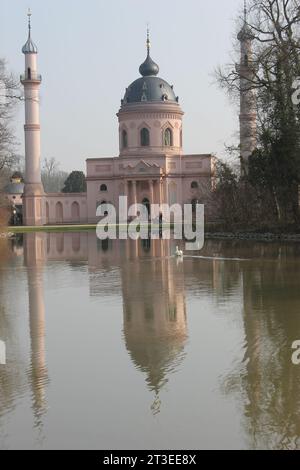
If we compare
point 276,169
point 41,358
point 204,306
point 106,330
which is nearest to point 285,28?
point 276,169

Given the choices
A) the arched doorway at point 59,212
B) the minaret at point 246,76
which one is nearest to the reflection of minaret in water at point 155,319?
the minaret at point 246,76

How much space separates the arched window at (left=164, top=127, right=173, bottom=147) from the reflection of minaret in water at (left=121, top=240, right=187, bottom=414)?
52.6 metres

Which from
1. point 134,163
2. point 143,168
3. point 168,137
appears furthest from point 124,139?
point 143,168

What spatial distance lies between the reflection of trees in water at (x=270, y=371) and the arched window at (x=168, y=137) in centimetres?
5835

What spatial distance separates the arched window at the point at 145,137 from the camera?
72.6 meters

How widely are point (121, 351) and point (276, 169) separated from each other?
24.4 meters

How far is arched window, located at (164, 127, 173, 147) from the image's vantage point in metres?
73.4

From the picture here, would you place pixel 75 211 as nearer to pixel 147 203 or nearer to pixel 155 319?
pixel 147 203

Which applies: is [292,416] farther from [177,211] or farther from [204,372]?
[177,211]

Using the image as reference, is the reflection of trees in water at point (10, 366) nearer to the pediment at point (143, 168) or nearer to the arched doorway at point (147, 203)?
the pediment at point (143, 168)

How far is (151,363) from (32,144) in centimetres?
6347

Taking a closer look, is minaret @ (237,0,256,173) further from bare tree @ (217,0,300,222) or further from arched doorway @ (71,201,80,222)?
arched doorway @ (71,201,80,222)

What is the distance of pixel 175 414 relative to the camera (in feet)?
22.9

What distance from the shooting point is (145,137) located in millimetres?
72750
